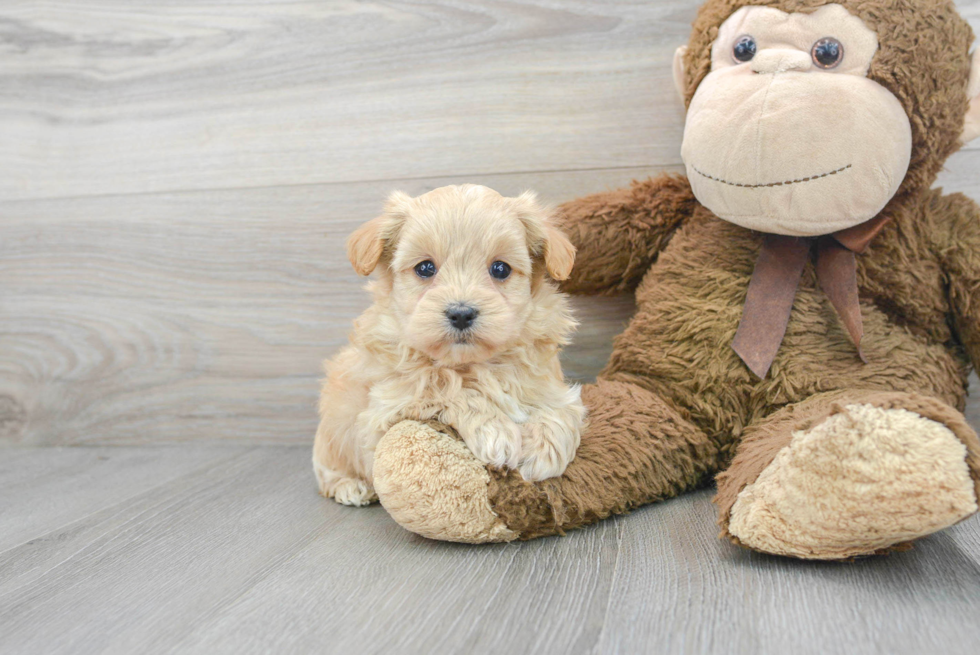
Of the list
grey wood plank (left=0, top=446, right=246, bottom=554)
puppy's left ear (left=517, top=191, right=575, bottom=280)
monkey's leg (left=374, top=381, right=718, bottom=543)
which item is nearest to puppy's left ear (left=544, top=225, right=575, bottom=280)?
puppy's left ear (left=517, top=191, right=575, bottom=280)

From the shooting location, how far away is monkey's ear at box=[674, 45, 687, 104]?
1424 mm

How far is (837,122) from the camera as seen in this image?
116 centimetres

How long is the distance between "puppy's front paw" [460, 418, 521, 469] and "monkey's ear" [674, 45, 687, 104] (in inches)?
30.3

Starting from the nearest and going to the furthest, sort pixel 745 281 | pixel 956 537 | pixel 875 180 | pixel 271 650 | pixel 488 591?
pixel 271 650
pixel 488 591
pixel 956 537
pixel 875 180
pixel 745 281

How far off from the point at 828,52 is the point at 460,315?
0.76m

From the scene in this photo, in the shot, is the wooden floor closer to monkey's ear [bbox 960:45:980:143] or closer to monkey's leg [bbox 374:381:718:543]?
monkey's leg [bbox 374:381:718:543]

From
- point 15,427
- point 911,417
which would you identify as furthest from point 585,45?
point 15,427

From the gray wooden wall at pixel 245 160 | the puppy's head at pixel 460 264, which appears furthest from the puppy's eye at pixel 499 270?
the gray wooden wall at pixel 245 160

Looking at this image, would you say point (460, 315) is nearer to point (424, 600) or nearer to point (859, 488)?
point (424, 600)

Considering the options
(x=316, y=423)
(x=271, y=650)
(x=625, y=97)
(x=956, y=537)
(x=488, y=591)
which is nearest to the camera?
(x=271, y=650)

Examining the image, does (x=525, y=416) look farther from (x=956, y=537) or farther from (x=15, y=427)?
Result: (x=15, y=427)

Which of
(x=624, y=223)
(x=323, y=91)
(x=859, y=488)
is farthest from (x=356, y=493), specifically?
(x=323, y=91)

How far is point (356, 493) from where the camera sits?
4.58 feet

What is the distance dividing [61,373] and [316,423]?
0.73 metres
